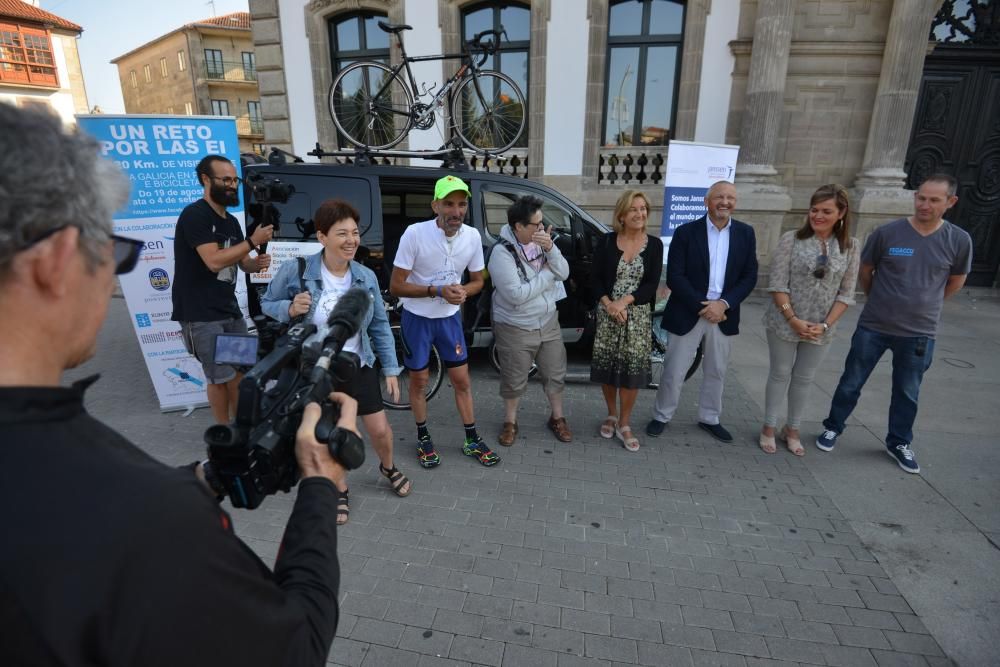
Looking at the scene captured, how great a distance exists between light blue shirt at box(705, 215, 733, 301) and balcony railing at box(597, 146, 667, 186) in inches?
237

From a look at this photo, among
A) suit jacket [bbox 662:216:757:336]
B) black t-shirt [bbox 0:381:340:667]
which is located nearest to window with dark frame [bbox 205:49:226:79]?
suit jacket [bbox 662:216:757:336]

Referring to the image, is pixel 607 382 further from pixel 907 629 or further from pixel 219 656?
pixel 219 656

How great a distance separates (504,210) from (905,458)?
3.95 m

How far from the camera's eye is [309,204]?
4.61 metres

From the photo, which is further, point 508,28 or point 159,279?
point 508,28

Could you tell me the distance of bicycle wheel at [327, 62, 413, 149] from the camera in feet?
26.4

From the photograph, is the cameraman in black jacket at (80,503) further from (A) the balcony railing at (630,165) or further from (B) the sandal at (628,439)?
(A) the balcony railing at (630,165)

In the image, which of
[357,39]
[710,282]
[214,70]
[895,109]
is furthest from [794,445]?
[214,70]

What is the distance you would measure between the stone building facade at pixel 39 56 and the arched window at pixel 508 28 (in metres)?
36.9

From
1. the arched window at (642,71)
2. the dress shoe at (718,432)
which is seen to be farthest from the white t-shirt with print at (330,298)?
the arched window at (642,71)

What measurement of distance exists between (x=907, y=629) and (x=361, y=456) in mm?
2742

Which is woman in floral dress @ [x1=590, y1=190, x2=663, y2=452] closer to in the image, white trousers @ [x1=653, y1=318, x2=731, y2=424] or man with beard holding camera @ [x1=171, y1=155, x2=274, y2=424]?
white trousers @ [x1=653, y1=318, x2=731, y2=424]

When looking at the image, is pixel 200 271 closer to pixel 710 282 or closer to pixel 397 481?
pixel 397 481

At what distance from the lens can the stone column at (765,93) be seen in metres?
8.09
